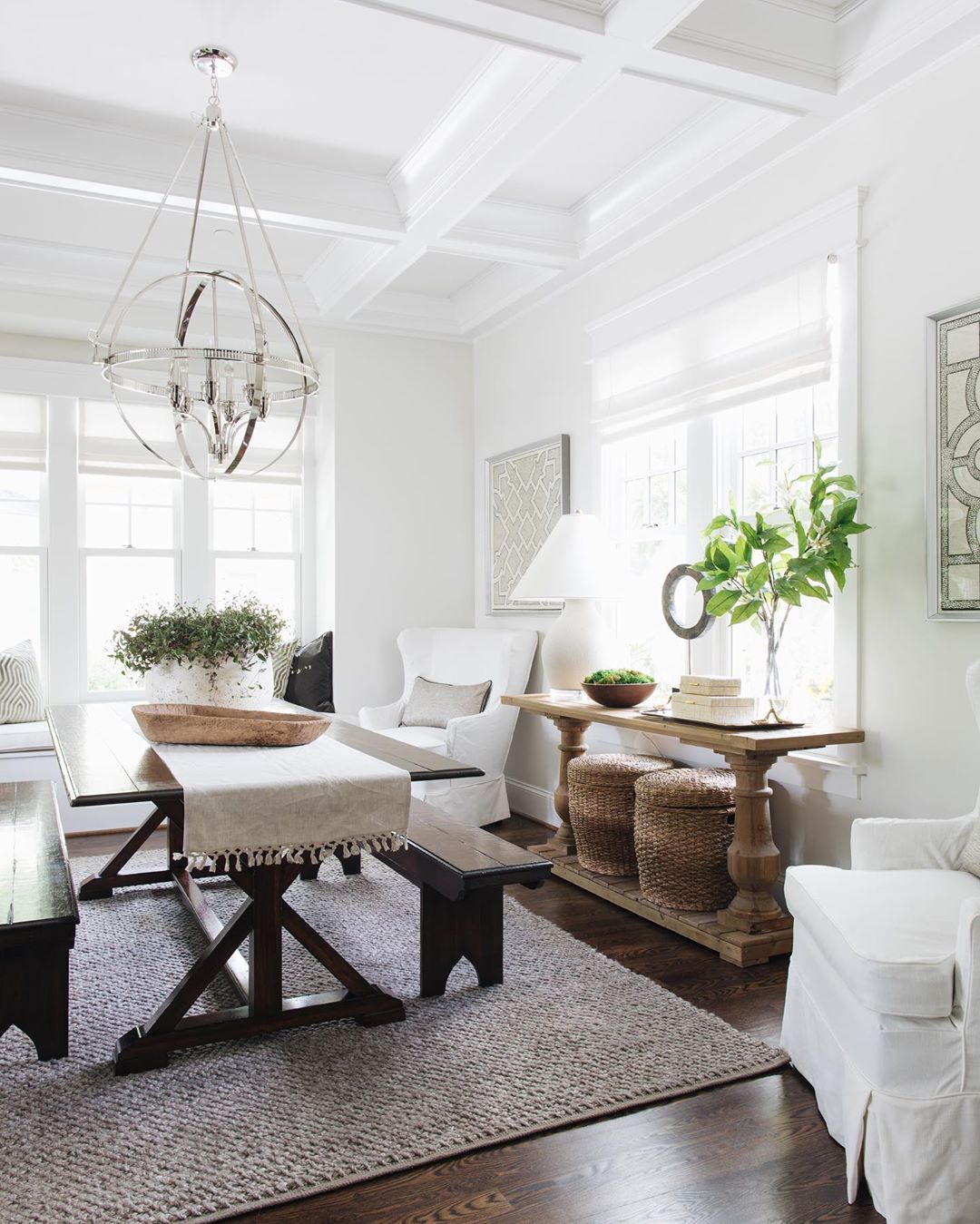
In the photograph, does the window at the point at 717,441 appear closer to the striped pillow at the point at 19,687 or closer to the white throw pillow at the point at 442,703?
the white throw pillow at the point at 442,703

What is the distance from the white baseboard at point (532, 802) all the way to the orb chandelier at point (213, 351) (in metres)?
2.08

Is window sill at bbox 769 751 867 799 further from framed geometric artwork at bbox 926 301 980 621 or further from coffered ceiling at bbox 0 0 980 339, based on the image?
coffered ceiling at bbox 0 0 980 339

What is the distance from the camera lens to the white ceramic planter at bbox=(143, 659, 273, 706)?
2986mm

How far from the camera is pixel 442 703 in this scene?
4980mm

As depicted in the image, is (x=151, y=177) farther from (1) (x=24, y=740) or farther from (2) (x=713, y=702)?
(2) (x=713, y=702)

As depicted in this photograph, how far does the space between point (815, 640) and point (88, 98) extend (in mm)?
3117

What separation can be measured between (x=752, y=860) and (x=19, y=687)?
12.0 ft

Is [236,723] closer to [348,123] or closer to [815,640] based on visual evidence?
[815,640]

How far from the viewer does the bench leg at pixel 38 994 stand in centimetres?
226

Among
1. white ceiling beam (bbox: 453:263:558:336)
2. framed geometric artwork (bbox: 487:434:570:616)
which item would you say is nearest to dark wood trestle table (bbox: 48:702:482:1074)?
framed geometric artwork (bbox: 487:434:570:616)

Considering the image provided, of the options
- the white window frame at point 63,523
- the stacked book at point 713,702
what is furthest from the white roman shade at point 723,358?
the white window frame at point 63,523

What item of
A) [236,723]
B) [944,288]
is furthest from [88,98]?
[944,288]

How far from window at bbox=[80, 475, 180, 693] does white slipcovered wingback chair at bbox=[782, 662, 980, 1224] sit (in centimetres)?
421

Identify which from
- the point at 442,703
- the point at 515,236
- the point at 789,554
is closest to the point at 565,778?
the point at 442,703
